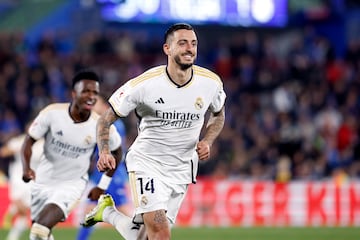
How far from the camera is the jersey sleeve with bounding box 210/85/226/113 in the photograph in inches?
382

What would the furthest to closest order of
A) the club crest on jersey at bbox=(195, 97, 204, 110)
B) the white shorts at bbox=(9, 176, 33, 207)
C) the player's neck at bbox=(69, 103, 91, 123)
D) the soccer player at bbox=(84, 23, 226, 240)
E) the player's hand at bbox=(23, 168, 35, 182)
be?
1. the white shorts at bbox=(9, 176, 33, 207)
2. the player's neck at bbox=(69, 103, 91, 123)
3. the player's hand at bbox=(23, 168, 35, 182)
4. the club crest on jersey at bbox=(195, 97, 204, 110)
5. the soccer player at bbox=(84, 23, 226, 240)

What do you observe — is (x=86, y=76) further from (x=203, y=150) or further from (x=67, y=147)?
(x=203, y=150)

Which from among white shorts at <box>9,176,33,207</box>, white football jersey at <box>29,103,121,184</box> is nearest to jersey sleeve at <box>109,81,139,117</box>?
white football jersey at <box>29,103,121,184</box>

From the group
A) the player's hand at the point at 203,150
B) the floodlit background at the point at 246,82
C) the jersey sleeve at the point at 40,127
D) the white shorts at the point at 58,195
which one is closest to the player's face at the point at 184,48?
the player's hand at the point at 203,150

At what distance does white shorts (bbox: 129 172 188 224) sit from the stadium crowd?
12.4 m

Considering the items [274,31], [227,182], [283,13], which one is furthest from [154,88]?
[274,31]

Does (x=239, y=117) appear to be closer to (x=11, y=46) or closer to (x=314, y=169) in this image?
(x=314, y=169)

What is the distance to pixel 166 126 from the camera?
30.8 ft

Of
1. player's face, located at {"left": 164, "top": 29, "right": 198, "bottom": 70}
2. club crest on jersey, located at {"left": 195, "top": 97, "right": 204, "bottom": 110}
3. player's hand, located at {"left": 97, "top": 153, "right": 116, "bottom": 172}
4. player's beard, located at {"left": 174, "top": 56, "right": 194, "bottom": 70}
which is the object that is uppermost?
player's face, located at {"left": 164, "top": 29, "right": 198, "bottom": 70}

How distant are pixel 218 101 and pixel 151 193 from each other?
1.16 meters

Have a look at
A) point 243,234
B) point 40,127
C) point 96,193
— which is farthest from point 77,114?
point 243,234

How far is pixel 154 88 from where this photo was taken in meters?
9.30

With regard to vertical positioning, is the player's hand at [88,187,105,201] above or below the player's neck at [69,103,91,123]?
below

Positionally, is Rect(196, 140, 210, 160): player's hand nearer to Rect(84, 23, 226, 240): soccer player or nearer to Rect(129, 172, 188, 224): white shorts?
Rect(84, 23, 226, 240): soccer player
